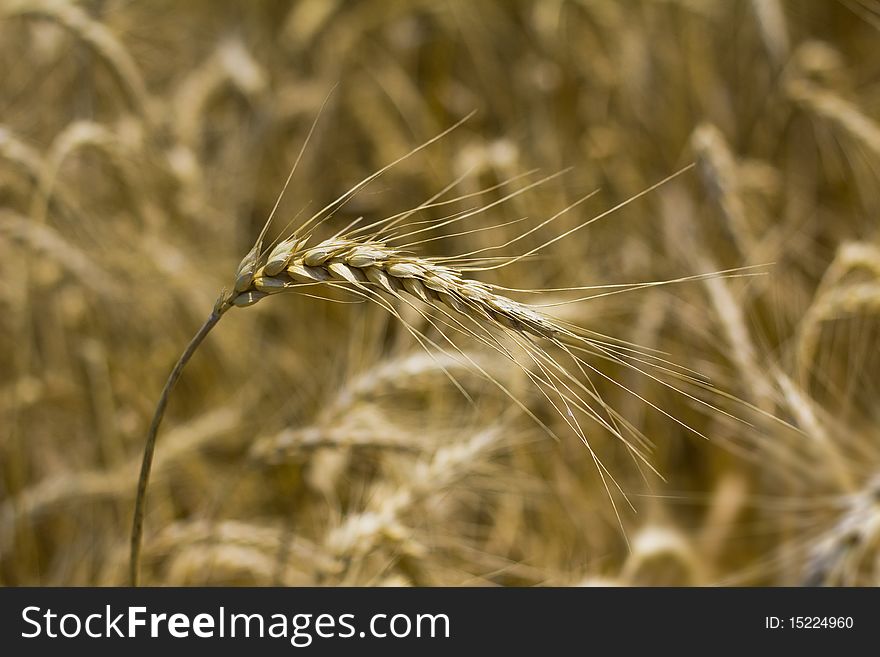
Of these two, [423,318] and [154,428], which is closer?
[154,428]

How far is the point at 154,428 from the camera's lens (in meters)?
0.88

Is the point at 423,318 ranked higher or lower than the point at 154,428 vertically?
higher

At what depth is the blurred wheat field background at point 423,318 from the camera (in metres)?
1.39

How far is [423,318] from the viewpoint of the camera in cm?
179

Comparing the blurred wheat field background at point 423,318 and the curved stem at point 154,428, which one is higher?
the blurred wheat field background at point 423,318

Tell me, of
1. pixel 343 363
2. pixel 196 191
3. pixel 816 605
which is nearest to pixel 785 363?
pixel 816 605

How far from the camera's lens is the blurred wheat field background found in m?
1.39

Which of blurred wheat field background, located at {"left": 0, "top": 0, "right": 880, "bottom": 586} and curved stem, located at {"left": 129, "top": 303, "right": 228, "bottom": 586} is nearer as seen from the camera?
curved stem, located at {"left": 129, "top": 303, "right": 228, "bottom": 586}

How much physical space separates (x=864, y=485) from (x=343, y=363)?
1.09 meters

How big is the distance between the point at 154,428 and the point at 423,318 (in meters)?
0.96

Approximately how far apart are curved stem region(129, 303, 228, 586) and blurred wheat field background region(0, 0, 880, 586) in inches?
10.9

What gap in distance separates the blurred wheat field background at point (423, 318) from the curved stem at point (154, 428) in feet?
0.91

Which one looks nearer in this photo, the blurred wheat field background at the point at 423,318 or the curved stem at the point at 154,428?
the curved stem at the point at 154,428

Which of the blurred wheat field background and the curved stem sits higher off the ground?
the blurred wheat field background
